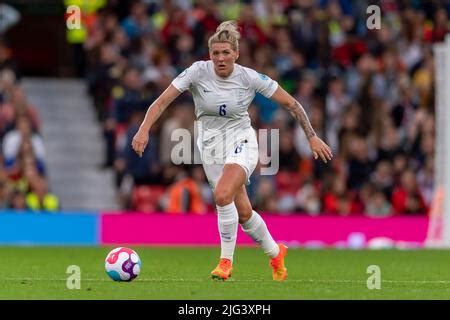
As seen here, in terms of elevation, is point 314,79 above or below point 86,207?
above

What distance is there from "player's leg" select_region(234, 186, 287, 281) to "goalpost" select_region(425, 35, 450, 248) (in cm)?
899

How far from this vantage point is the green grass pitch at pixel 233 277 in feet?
39.1

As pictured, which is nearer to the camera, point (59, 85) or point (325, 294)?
point (325, 294)

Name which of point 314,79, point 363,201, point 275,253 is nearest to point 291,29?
point 314,79

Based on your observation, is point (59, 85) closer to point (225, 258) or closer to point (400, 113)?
point (400, 113)

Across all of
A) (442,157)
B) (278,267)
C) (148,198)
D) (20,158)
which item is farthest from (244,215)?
(20,158)

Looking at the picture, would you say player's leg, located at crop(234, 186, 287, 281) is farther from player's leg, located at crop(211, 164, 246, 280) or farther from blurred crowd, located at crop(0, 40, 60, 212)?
blurred crowd, located at crop(0, 40, 60, 212)

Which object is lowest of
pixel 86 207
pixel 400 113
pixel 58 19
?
pixel 86 207

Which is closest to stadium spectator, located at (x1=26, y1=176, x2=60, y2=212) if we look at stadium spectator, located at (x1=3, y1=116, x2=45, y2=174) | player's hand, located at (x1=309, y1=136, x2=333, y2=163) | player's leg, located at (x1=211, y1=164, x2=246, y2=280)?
stadium spectator, located at (x1=3, y1=116, x2=45, y2=174)

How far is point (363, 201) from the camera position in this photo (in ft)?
79.6

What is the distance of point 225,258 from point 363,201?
11006 mm

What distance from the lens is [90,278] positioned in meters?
13.9
